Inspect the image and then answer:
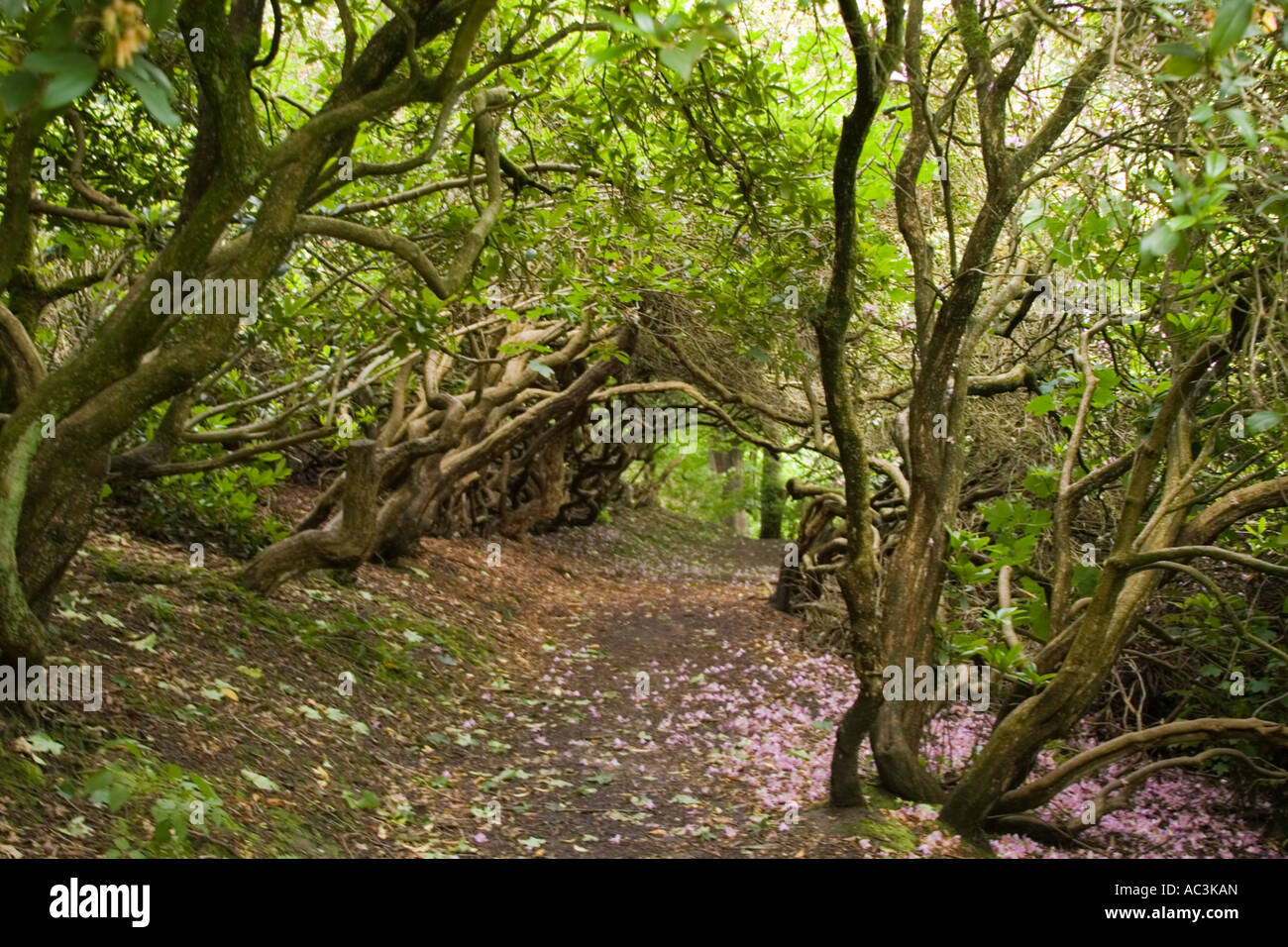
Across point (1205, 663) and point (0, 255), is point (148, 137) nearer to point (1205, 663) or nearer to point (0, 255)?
point (0, 255)

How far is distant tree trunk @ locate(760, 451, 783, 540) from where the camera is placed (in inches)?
893

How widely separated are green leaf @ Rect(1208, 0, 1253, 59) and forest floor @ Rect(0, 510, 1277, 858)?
364 centimetres

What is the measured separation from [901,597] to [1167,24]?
9.27ft

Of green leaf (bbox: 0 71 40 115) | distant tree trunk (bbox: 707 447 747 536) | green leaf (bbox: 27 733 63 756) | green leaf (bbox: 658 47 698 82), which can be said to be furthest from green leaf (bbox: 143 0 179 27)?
→ distant tree trunk (bbox: 707 447 747 536)

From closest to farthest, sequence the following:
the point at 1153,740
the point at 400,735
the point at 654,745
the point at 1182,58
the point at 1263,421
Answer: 1. the point at 1182,58
2. the point at 1263,421
3. the point at 1153,740
4. the point at 400,735
5. the point at 654,745

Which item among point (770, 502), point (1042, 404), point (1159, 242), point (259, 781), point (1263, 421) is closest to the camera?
point (1159, 242)

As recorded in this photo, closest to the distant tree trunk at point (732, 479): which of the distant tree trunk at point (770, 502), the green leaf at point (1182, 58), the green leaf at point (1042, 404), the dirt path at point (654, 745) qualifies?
the distant tree trunk at point (770, 502)

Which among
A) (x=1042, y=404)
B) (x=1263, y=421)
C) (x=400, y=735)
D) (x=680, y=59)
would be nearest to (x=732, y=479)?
(x=400, y=735)

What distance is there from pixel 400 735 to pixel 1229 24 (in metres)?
Answer: 5.82

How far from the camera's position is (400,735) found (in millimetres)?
6363

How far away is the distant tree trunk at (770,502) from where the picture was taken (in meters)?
22.7

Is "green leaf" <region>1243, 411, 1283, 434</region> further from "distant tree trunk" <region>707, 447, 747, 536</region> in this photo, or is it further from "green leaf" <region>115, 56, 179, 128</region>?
"distant tree trunk" <region>707, 447, 747, 536</region>

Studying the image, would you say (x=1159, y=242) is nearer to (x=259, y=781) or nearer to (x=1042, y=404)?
(x=1042, y=404)

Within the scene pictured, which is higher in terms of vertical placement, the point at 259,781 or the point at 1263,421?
the point at 1263,421
